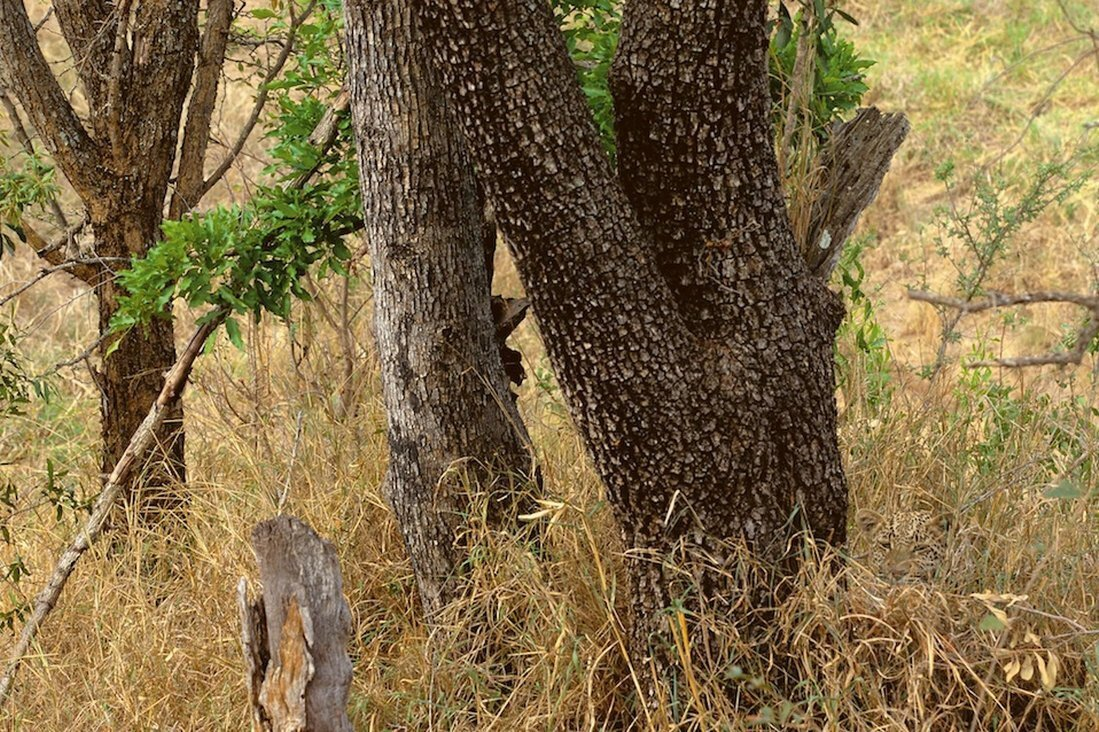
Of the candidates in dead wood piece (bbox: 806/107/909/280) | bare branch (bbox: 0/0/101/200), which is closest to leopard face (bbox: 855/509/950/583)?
dead wood piece (bbox: 806/107/909/280)

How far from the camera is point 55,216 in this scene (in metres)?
4.25

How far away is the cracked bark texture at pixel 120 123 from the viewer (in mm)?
3670

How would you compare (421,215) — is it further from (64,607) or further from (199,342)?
(64,607)

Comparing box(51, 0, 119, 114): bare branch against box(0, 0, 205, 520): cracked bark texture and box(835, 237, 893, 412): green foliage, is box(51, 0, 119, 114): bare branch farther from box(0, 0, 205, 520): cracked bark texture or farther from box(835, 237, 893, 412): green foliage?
box(835, 237, 893, 412): green foliage

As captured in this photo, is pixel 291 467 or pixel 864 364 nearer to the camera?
pixel 291 467

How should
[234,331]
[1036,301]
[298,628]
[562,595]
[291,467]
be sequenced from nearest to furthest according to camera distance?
[1036,301], [298,628], [562,595], [234,331], [291,467]

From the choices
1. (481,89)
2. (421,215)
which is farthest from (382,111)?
(481,89)

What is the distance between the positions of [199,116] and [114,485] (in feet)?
3.90

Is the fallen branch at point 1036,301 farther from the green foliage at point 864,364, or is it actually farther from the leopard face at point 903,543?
the green foliage at point 864,364

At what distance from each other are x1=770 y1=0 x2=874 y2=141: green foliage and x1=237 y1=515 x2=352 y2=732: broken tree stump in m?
1.60

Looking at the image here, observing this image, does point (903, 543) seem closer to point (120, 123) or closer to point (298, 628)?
point (298, 628)

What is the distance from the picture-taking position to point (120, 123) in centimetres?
374

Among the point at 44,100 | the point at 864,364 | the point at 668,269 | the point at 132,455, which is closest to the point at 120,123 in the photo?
the point at 44,100

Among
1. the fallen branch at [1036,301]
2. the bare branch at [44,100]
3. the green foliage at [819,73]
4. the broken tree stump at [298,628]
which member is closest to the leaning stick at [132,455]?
the bare branch at [44,100]
